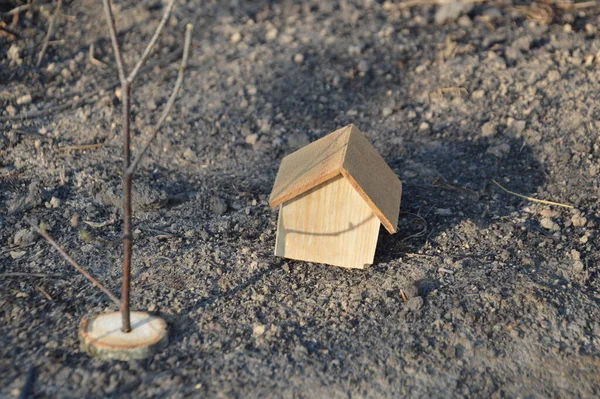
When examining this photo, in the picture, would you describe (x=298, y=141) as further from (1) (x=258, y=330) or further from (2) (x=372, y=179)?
(1) (x=258, y=330)

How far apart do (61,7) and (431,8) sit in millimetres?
3400

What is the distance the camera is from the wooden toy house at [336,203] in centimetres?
384

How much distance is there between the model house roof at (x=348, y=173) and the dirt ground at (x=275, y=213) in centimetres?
40

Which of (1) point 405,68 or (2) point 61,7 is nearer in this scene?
(1) point 405,68

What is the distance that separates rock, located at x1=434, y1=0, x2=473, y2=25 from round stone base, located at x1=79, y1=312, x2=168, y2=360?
4.22 metres

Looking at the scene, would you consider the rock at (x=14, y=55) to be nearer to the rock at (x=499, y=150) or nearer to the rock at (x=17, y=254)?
the rock at (x=17, y=254)

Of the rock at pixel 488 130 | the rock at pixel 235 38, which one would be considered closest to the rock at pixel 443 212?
the rock at pixel 488 130

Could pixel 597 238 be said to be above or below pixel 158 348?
below

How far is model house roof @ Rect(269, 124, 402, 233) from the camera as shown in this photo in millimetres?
3775

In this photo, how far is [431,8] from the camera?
686 centimetres

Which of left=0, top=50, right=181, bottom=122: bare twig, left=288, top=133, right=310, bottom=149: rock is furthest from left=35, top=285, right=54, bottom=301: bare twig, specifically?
left=288, top=133, right=310, bottom=149: rock

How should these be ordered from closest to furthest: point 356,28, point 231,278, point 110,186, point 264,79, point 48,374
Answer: point 48,374 → point 231,278 → point 110,186 → point 264,79 → point 356,28

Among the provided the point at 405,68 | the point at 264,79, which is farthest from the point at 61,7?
the point at 405,68

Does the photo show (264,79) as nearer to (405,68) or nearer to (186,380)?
(405,68)
